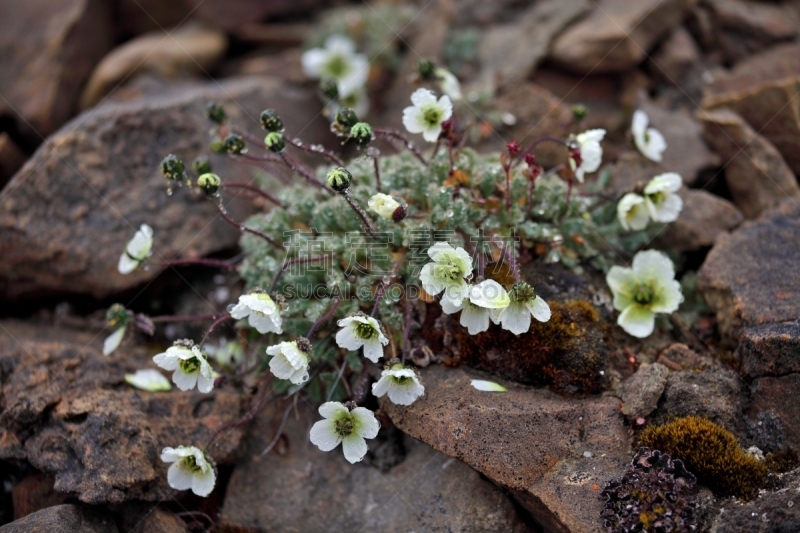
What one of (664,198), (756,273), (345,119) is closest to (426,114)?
(345,119)

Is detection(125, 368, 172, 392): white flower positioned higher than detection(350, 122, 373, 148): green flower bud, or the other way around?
Answer: detection(350, 122, 373, 148): green flower bud

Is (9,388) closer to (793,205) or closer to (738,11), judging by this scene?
(793,205)

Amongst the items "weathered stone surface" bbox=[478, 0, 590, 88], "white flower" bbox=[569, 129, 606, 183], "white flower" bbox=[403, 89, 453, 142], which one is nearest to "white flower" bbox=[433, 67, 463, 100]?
"white flower" bbox=[403, 89, 453, 142]

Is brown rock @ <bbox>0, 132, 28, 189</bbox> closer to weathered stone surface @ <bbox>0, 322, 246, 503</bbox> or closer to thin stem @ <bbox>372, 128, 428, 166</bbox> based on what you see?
weathered stone surface @ <bbox>0, 322, 246, 503</bbox>

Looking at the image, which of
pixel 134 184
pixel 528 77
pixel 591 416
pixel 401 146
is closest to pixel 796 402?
pixel 591 416

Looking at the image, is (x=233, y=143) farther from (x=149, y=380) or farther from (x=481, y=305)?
(x=481, y=305)

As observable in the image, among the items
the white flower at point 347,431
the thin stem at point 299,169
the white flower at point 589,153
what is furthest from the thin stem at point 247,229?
the white flower at point 589,153
